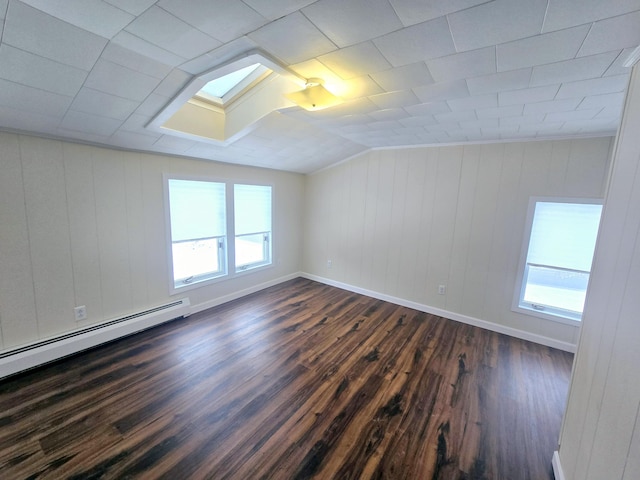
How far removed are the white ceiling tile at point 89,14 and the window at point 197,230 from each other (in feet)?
6.73

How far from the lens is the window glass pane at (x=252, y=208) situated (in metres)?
4.05

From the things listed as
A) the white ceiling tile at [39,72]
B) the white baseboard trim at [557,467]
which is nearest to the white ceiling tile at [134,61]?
the white ceiling tile at [39,72]

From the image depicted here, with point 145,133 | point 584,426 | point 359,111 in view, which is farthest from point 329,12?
point 584,426

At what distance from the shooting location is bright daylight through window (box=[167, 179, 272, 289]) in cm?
335

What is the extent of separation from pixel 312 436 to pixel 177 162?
10.6 feet

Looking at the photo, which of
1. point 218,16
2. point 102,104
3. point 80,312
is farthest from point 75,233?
point 218,16

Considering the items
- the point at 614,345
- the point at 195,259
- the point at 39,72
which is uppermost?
the point at 39,72

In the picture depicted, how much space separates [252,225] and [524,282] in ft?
12.8

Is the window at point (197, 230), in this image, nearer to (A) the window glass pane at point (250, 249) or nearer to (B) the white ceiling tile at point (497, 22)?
(A) the window glass pane at point (250, 249)

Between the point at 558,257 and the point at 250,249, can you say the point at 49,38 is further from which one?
the point at 558,257

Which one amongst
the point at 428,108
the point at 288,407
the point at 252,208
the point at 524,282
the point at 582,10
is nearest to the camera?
the point at 582,10

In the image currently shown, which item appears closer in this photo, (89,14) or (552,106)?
(89,14)

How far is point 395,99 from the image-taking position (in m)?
2.12

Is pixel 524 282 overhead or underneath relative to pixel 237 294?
overhead
